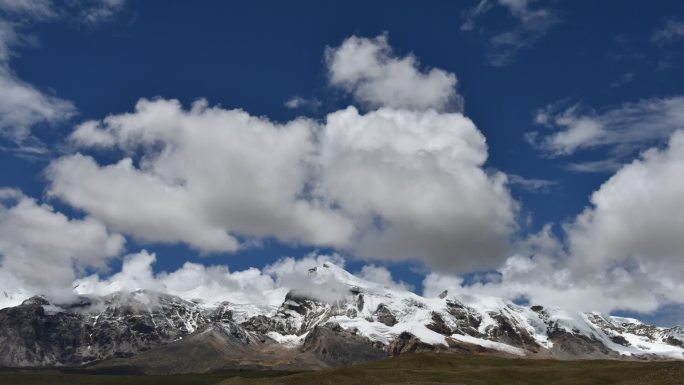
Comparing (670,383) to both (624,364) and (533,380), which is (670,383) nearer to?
(533,380)

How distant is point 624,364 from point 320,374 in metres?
67.3

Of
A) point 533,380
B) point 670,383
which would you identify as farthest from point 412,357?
point 670,383

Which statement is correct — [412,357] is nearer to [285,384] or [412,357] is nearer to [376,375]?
[376,375]

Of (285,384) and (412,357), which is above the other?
(412,357)

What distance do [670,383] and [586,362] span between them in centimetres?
8714

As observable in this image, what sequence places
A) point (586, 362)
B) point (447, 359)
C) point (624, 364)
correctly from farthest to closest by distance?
1. point (447, 359)
2. point (586, 362)
3. point (624, 364)

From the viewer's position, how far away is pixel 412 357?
200 meters

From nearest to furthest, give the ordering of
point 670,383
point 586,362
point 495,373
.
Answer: point 670,383, point 495,373, point 586,362

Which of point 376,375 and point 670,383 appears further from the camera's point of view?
point 376,375

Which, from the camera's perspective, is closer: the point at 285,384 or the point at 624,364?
the point at 285,384

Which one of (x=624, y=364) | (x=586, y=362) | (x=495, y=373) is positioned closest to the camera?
(x=495, y=373)

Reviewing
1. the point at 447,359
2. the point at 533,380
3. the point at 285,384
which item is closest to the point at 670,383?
the point at 533,380

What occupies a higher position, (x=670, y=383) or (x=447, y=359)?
(x=447, y=359)

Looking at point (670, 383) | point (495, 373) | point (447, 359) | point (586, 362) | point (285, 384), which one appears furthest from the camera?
point (447, 359)
